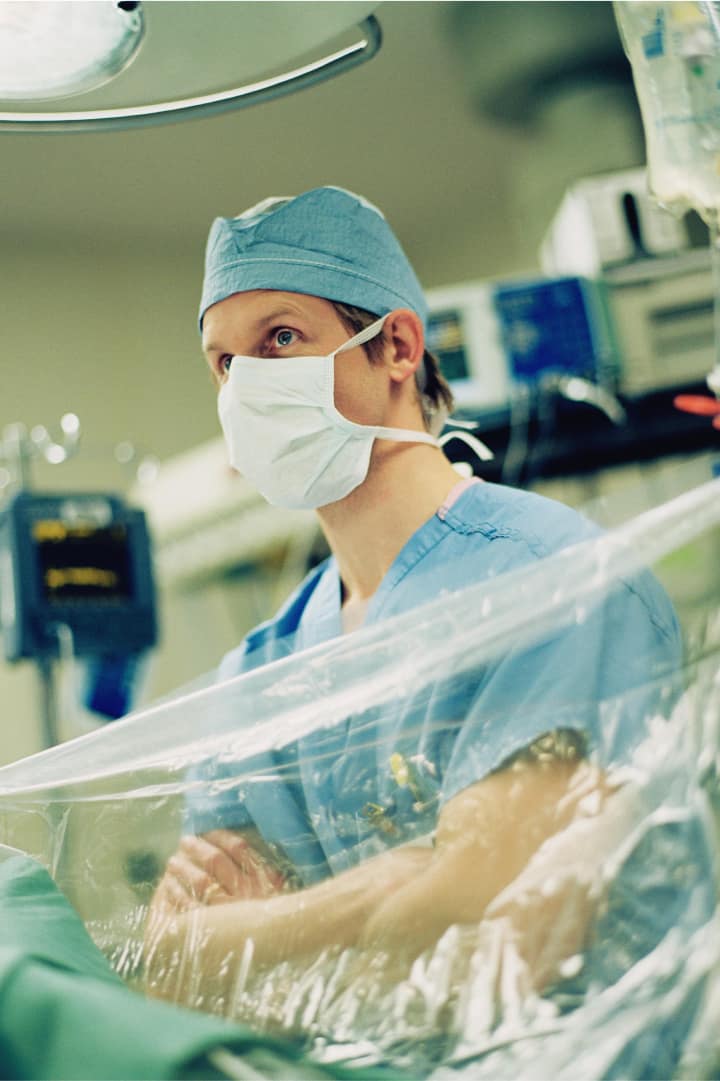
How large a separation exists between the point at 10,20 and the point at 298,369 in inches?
16.5

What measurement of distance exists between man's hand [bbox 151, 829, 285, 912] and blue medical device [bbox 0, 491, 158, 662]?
2.20 m

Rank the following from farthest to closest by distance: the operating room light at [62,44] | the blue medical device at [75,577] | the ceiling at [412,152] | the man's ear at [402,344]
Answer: the blue medical device at [75,577], the ceiling at [412,152], the man's ear at [402,344], the operating room light at [62,44]

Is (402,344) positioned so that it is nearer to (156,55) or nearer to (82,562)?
(156,55)

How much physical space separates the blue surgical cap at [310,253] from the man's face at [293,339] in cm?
2

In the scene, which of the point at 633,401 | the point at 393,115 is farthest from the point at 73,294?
the point at 633,401

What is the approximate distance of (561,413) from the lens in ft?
10.1

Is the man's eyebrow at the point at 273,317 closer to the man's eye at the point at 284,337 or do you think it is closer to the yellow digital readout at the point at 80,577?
the man's eye at the point at 284,337

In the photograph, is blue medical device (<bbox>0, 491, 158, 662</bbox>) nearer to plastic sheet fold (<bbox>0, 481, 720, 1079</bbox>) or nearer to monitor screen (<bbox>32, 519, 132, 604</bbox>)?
monitor screen (<bbox>32, 519, 132, 604</bbox>)

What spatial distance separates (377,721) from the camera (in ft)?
2.75

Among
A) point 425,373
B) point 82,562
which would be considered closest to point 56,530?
point 82,562

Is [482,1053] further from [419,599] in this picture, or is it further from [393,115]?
[393,115]

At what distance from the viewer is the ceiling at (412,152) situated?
2.38 meters

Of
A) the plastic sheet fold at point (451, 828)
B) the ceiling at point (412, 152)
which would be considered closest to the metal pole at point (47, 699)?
the ceiling at point (412, 152)

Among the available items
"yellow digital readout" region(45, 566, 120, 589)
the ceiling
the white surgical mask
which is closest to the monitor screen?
"yellow digital readout" region(45, 566, 120, 589)
